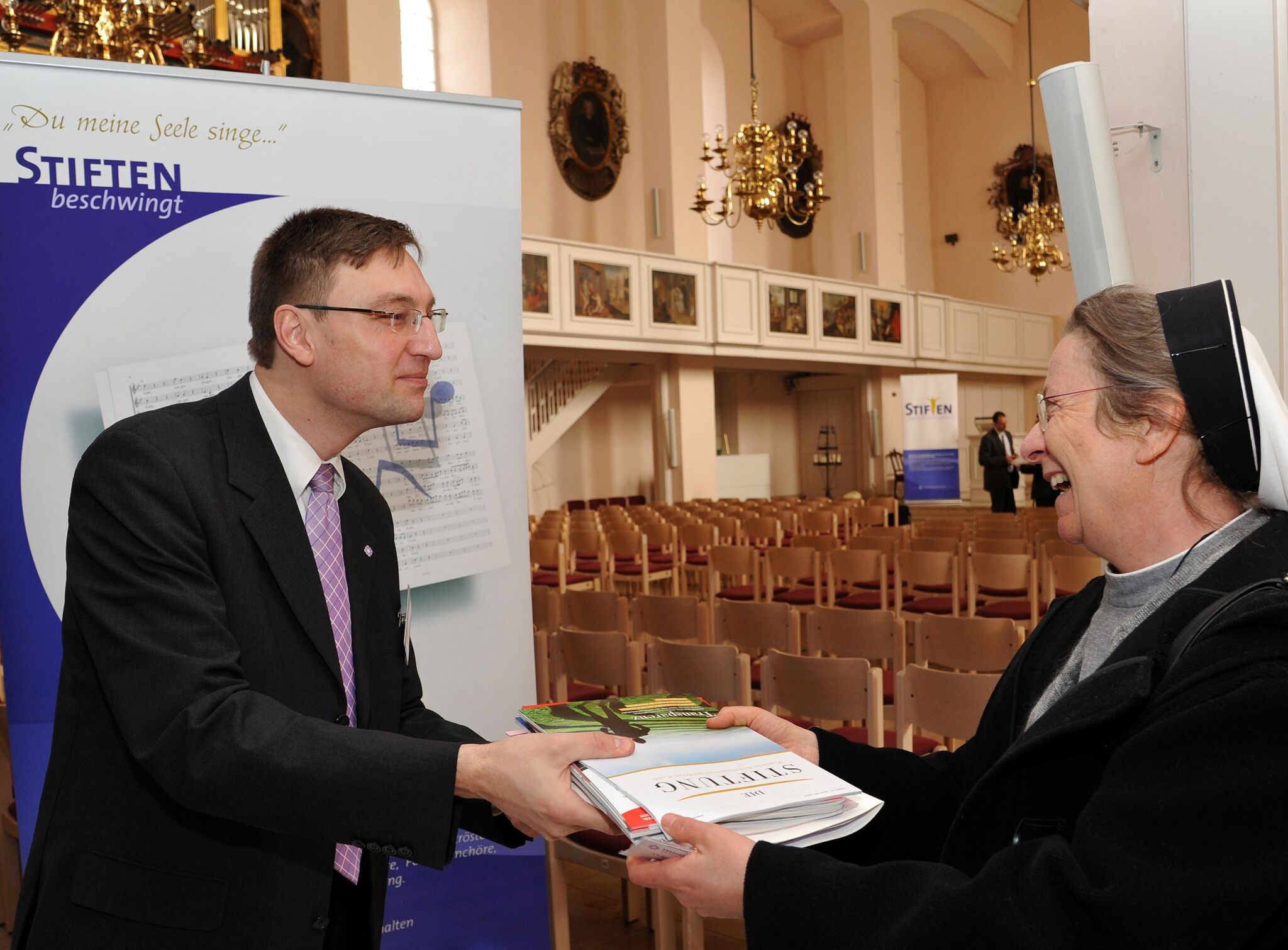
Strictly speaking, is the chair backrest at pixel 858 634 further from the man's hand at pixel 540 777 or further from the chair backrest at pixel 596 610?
the man's hand at pixel 540 777

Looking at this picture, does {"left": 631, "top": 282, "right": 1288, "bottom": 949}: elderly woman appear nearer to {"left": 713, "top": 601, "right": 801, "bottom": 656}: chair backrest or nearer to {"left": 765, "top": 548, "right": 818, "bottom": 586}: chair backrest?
{"left": 713, "top": 601, "right": 801, "bottom": 656}: chair backrest

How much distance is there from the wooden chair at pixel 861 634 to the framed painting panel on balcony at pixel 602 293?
981 centimetres

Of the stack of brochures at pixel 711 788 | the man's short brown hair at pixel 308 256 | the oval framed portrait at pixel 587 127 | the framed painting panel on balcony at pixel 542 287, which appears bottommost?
the stack of brochures at pixel 711 788

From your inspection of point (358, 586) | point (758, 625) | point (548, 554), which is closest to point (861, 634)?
point (758, 625)

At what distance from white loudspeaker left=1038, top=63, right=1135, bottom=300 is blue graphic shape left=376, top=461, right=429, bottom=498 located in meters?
1.85

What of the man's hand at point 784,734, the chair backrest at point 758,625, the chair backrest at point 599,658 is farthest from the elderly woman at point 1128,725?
the chair backrest at point 758,625

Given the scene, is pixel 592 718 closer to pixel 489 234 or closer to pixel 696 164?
pixel 489 234

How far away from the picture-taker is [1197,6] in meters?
2.89

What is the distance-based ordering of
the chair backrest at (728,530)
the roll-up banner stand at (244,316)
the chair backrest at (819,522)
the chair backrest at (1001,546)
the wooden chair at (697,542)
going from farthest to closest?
1. the chair backrest at (819,522)
2. the chair backrest at (728,530)
3. the wooden chair at (697,542)
4. the chair backrest at (1001,546)
5. the roll-up banner stand at (244,316)

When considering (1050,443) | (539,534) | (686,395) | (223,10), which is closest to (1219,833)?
(1050,443)

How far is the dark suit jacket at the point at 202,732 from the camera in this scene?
142 centimetres

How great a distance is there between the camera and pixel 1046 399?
1443mm

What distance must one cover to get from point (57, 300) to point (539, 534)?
25.0 feet

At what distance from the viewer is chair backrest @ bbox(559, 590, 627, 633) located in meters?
5.16
